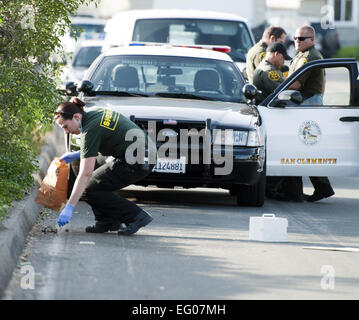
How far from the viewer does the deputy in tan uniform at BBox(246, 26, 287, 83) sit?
43.4 feet

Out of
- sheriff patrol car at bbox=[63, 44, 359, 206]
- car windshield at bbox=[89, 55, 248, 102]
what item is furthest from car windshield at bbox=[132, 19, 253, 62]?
car windshield at bbox=[89, 55, 248, 102]

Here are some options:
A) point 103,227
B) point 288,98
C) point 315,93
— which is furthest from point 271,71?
point 103,227

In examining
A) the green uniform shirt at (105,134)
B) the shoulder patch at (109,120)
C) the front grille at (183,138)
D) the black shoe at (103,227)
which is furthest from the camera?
the front grille at (183,138)

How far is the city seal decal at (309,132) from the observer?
11.2 m

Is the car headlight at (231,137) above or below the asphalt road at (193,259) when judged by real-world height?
above

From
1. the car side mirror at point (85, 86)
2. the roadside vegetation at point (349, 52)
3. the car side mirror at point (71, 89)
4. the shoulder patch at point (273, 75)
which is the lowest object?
the roadside vegetation at point (349, 52)

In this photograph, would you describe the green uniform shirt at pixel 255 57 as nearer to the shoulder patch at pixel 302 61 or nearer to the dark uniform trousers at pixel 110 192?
the shoulder patch at pixel 302 61

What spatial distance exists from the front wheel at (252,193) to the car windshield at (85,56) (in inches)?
473

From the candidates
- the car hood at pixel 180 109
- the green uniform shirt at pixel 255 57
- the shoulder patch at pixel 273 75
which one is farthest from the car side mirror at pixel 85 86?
the green uniform shirt at pixel 255 57

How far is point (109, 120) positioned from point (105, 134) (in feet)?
0.40

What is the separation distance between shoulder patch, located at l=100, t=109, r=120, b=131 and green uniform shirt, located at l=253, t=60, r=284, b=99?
3801 mm

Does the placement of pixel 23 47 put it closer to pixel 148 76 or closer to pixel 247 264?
pixel 148 76

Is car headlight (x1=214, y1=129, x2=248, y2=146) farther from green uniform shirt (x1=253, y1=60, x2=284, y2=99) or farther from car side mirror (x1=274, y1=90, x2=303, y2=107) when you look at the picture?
green uniform shirt (x1=253, y1=60, x2=284, y2=99)

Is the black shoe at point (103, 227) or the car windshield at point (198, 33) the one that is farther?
the car windshield at point (198, 33)
